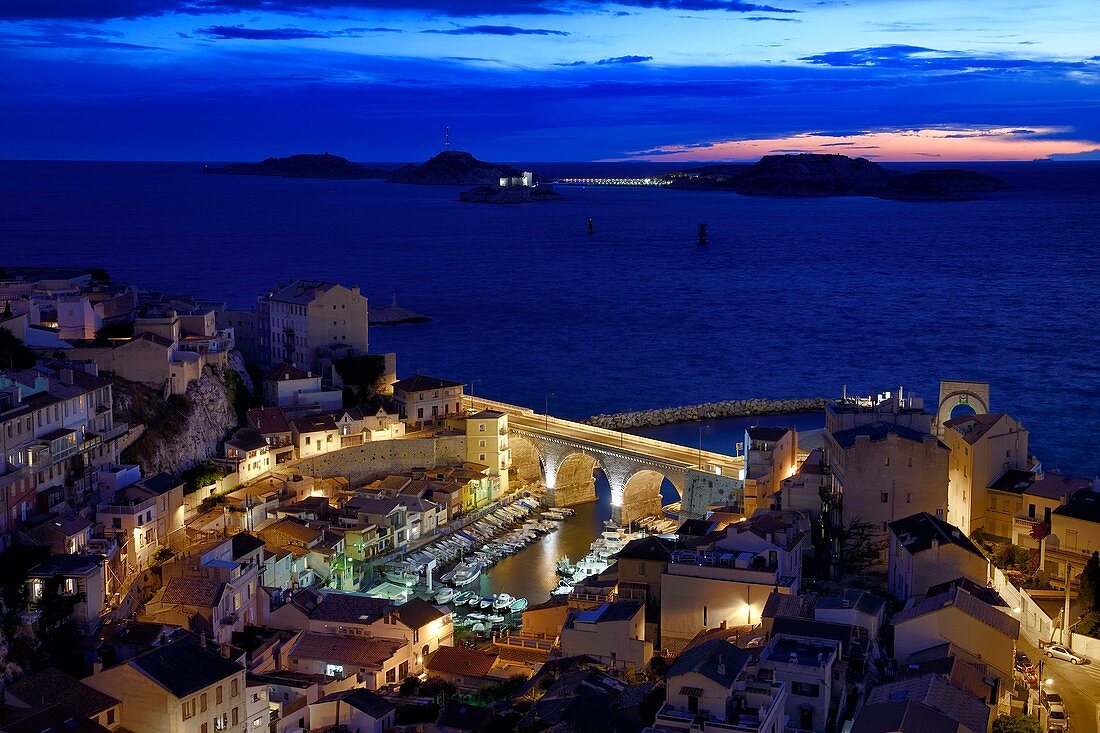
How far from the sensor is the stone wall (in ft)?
77.8

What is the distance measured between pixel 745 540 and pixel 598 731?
14.9 feet

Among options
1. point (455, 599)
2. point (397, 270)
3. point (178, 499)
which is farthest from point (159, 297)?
point (397, 270)

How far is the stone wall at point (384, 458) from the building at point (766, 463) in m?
6.71

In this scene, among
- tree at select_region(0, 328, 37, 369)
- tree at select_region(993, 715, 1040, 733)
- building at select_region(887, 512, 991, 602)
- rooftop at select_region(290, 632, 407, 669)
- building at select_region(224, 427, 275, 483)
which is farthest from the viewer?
building at select_region(224, 427, 275, 483)

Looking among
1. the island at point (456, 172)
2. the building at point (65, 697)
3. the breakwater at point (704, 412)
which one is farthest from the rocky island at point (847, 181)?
the building at point (65, 697)

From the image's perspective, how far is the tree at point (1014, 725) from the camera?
36.2ft

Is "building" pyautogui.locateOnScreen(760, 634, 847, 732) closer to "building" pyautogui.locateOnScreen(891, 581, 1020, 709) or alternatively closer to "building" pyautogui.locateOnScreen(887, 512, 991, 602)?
"building" pyautogui.locateOnScreen(891, 581, 1020, 709)

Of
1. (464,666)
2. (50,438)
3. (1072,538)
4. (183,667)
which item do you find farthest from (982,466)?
(50,438)

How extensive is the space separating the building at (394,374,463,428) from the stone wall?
121cm

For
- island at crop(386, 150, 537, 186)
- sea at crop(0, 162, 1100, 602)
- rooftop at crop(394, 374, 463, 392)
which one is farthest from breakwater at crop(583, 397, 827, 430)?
island at crop(386, 150, 537, 186)

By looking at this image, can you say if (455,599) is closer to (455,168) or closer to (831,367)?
(831,367)

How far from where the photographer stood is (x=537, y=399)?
3397 cm

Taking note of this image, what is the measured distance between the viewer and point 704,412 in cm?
3175

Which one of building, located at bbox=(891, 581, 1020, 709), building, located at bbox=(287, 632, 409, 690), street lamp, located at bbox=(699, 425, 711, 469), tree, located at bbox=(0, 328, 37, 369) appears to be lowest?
building, located at bbox=(287, 632, 409, 690)
